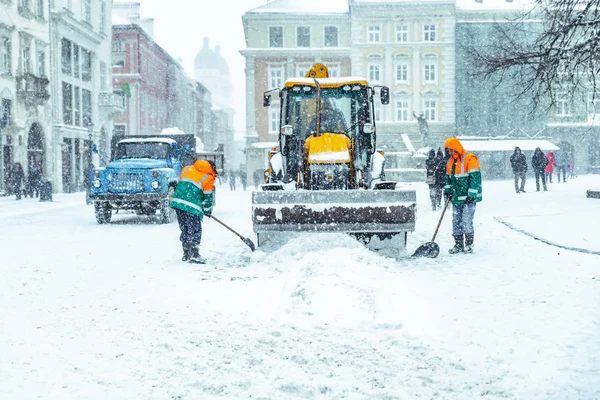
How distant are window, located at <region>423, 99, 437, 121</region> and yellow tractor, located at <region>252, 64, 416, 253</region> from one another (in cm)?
4517

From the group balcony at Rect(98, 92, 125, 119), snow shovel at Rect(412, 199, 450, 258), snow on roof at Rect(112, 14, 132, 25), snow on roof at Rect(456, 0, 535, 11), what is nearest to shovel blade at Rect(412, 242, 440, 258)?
snow shovel at Rect(412, 199, 450, 258)

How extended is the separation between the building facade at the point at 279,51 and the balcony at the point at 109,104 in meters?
14.0

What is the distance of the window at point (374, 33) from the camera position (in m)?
56.4

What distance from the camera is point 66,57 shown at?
38594mm

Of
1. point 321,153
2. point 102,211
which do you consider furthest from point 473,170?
point 102,211

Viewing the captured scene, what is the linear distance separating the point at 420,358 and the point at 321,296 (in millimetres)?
1805

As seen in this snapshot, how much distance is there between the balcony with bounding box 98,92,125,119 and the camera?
4378cm

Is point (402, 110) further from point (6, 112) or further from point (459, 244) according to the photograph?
point (459, 244)

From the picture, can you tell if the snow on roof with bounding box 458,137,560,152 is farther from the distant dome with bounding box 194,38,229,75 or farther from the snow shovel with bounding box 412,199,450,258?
the distant dome with bounding box 194,38,229,75

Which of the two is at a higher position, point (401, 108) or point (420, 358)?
point (401, 108)

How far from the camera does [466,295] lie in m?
7.24

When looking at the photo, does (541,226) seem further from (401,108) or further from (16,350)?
(401,108)

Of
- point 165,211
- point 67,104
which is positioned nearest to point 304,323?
point 165,211

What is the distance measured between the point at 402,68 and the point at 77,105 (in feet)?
90.5
